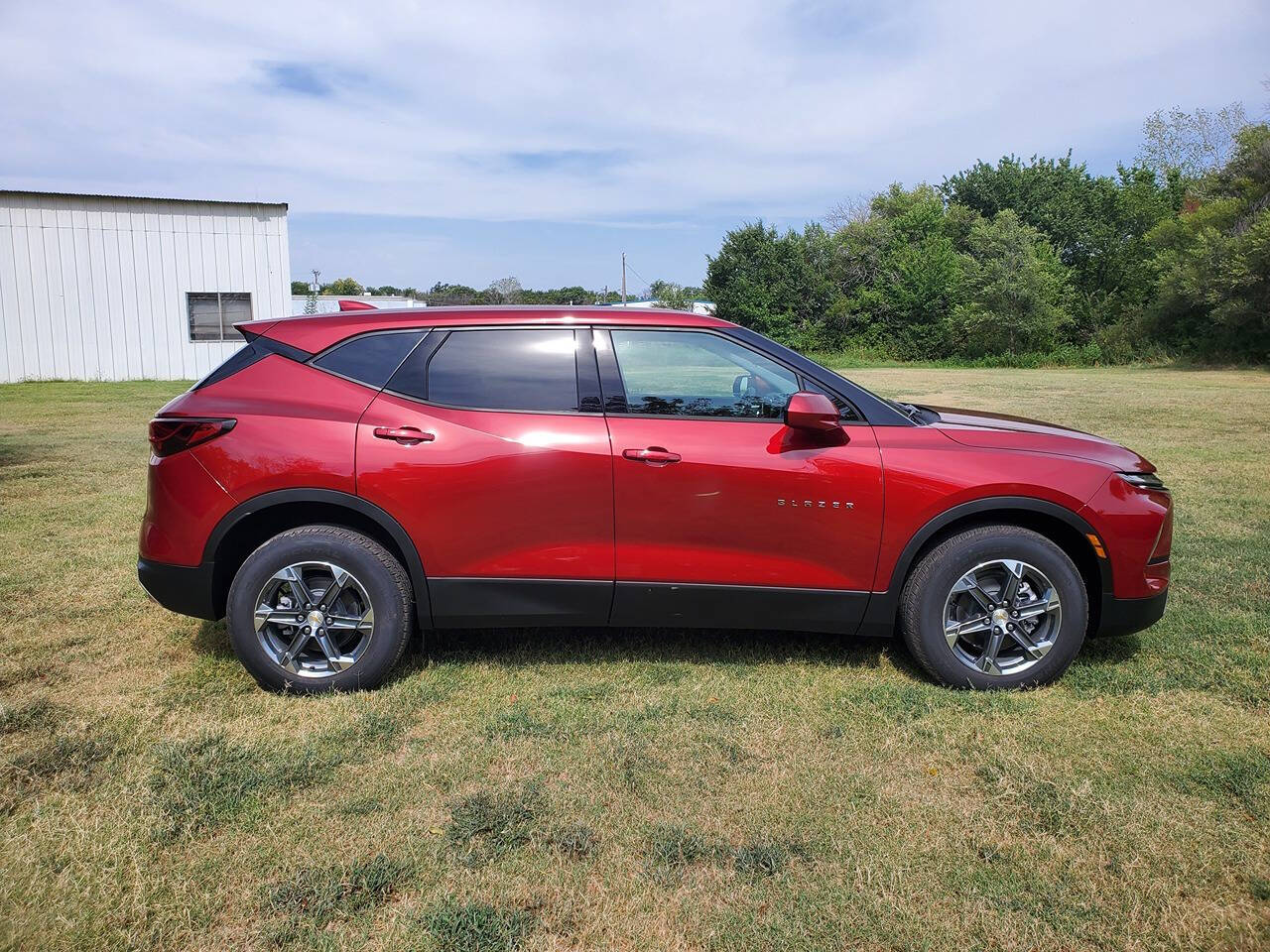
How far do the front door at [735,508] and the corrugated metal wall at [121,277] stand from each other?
69.4 ft

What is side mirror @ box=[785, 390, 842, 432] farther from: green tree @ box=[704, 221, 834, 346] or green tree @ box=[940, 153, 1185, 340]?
green tree @ box=[704, 221, 834, 346]

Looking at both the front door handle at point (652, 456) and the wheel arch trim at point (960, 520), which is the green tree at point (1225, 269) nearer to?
the wheel arch trim at point (960, 520)

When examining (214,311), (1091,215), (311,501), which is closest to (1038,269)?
(1091,215)

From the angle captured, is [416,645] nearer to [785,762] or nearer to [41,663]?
[41,663]

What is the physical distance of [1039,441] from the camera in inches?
167

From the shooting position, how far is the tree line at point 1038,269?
35.2m

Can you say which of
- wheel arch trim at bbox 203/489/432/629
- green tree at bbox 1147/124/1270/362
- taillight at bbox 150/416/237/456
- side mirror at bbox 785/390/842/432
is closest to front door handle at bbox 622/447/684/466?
side mirror at bbox 785/390/842/432

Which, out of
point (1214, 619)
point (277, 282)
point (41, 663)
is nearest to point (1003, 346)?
point (277, 282)

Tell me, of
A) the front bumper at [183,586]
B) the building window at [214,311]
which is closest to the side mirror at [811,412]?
the front bumper at [183,586]

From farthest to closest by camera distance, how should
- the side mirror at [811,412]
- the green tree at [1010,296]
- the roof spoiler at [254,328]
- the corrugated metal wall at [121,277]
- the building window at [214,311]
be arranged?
the green tree at [1010,296], the building window at [214,311], the corrugated metal wall at [121,277], the roof spoiler at [254,328], the side mirror at [811,412]

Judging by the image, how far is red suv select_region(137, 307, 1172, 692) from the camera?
3992 mm

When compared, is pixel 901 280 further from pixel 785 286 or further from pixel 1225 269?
pixel 1225 269

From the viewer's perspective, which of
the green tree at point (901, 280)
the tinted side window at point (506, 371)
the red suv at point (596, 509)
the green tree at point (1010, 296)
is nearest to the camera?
the red suv at point (596, 509)

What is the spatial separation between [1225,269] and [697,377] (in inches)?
1443
